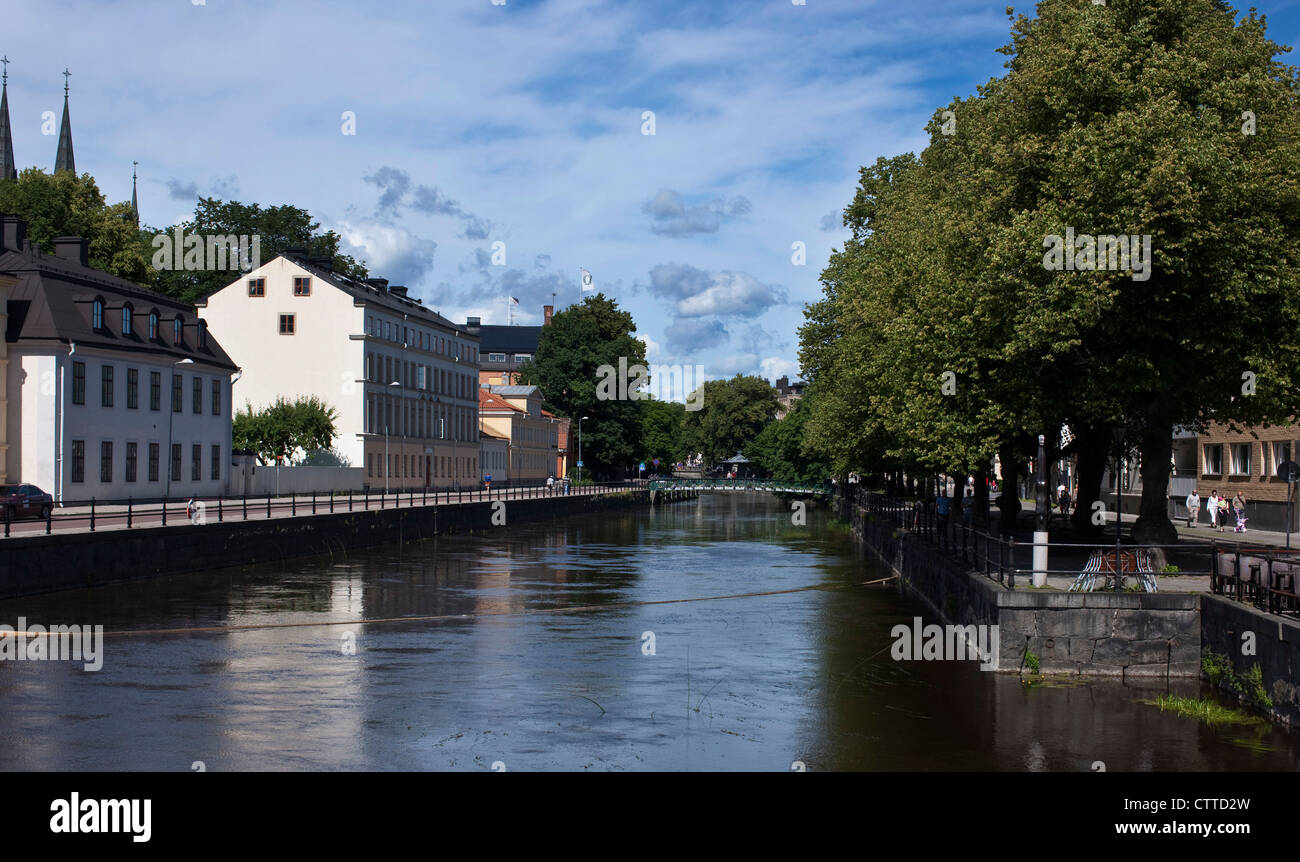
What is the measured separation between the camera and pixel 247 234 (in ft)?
311

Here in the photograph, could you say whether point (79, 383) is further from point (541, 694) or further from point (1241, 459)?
point (1241, 459)

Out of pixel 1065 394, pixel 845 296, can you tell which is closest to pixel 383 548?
pixel 845 296

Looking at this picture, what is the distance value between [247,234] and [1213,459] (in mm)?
68813

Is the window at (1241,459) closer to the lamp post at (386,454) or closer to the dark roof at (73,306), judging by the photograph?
the dark roof at (73,306)

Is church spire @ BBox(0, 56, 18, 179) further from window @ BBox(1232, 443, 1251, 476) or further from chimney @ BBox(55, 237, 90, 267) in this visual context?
window @ BBox(1232, 443, 1251, 476)

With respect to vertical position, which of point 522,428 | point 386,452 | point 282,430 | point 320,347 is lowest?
point 386,452

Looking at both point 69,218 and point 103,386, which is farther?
point 69,218

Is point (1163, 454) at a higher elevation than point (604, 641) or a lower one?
higher

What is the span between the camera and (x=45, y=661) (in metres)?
22.0

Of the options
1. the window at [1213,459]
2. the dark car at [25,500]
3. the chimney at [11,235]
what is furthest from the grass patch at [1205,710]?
the chimney at [11,235]

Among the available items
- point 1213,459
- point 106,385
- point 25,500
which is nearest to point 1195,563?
point 25,500

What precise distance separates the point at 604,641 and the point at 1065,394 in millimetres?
10824
